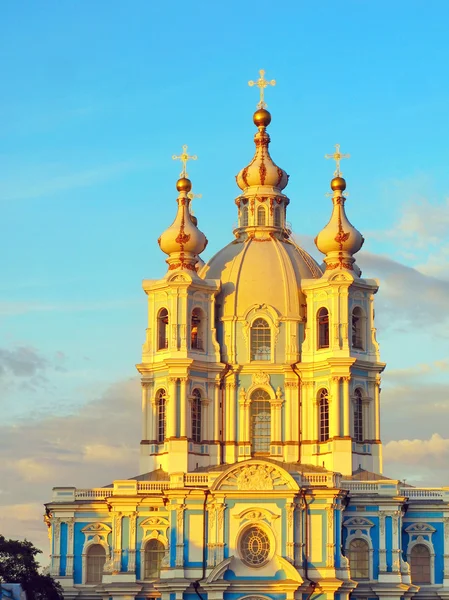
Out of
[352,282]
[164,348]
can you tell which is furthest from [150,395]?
[352,282]

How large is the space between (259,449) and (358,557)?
839cm

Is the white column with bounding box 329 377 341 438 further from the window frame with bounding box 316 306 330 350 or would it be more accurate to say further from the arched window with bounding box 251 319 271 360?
the arched window with bounding box 251 319 271 360

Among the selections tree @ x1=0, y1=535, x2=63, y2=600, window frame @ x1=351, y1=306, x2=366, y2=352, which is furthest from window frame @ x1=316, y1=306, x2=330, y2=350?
tree @ x1=0, y1=535, x2=63, y2=600

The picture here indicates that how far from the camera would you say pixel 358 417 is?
303ft

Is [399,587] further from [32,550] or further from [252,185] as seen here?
[252,185]

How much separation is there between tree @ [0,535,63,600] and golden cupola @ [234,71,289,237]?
23.0 metres

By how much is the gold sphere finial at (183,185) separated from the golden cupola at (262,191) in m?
3.20

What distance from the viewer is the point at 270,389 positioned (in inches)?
3664

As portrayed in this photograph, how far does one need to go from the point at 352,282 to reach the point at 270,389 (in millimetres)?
6763

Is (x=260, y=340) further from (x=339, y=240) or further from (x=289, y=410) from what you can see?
(x=339, y=240)

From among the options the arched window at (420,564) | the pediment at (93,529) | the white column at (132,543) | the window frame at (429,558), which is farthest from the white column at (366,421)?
the pediment at (93,529)

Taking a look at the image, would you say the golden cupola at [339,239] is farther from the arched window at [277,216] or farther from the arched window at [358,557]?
the arched window at [358,557]

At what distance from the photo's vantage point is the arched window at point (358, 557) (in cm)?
8738

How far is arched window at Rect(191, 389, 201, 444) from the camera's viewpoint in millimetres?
92375
